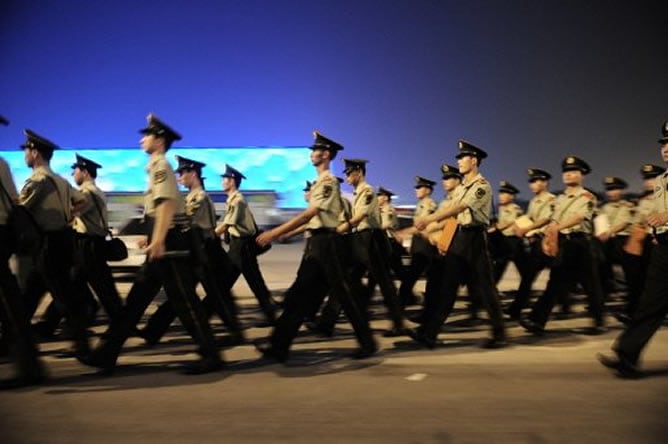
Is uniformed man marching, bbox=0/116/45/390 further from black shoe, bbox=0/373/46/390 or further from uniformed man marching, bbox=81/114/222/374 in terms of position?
uniformed man marching, bbox=81/114/222/374

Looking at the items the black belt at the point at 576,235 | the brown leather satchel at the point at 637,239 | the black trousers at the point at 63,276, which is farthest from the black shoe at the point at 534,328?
the black trousers at the point at 63,276

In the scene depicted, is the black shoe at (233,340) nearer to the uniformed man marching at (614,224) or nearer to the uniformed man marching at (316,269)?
the uniformed man marching at (316,269)

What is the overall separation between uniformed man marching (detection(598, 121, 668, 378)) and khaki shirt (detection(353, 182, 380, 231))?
3.22 m

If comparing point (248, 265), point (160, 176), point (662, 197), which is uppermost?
point (160, 176)

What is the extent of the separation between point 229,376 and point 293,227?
137cm

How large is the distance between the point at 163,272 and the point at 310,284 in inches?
50.4

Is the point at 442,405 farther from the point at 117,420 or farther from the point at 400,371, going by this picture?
the point at 117,420

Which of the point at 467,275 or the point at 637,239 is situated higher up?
the point at 637,239

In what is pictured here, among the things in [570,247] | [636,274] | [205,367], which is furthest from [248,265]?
[636,274]

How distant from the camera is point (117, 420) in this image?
162 inches

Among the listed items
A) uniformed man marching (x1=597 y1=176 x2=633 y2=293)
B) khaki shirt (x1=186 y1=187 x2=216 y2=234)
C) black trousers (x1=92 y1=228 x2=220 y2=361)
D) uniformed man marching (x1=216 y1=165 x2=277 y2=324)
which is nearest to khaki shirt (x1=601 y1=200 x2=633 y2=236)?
uniformed man marching (x1=597 y1=176 x2=633 y2=293)

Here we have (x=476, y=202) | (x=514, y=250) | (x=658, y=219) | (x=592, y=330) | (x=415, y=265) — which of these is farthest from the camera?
(x=514, y=250)

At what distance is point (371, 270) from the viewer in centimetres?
756

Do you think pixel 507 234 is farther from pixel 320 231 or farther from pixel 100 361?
pixel 100 361
